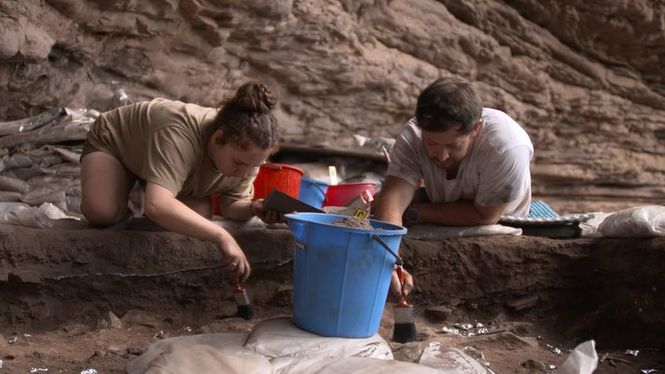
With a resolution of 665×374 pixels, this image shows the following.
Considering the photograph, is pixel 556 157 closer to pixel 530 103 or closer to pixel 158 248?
pixel 530 103

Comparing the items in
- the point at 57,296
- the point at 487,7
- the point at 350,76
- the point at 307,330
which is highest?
the point at 487,7

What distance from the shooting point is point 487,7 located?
20.6ft

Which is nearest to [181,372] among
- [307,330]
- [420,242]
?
[307,330]

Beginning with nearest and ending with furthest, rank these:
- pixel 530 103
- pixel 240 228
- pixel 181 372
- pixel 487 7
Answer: pixel 181 372, pixel 240 228, pixel 487 7, pixel 530 103

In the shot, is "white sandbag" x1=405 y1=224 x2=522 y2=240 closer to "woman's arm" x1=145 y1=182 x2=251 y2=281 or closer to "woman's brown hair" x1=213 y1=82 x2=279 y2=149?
"woman's brown hair" x1=213 y1=82 x2=279 y2=149

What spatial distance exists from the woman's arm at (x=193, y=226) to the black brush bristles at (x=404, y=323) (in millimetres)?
555

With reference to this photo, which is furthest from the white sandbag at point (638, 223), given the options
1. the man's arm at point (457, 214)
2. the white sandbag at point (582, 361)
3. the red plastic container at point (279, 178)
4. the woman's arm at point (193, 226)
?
the woman's arm at point (193, 226)

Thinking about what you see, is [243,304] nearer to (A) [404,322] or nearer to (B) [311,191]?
(A) [404,322]

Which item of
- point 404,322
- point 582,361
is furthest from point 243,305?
point 582,361

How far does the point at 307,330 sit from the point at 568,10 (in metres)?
4.76

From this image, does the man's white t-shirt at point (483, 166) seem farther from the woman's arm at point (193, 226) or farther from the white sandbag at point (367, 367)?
the white sandbag at point (367, 367)

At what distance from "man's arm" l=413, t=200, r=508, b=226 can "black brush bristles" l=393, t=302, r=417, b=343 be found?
90 cm

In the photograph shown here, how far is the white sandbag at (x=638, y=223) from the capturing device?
3318 mm

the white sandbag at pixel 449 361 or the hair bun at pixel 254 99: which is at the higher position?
the hair bun at pixel 254 99
